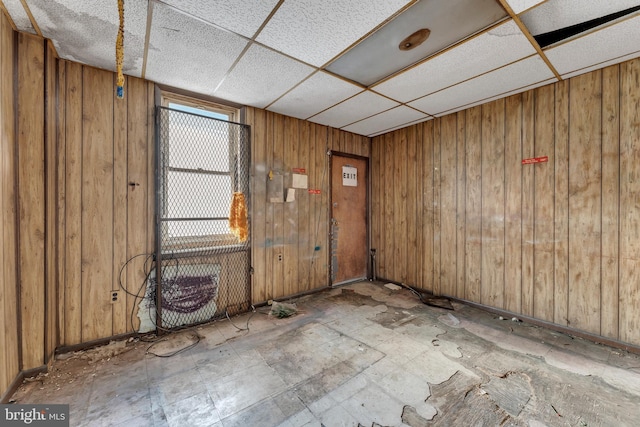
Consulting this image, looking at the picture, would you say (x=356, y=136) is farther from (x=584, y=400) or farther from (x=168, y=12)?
(x=584, y=400)

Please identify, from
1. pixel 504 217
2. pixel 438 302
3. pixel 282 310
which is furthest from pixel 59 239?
pixel 504 217

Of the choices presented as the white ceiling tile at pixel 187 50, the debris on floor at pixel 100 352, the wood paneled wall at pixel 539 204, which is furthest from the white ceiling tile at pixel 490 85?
the debris on floor at pixel 100 352

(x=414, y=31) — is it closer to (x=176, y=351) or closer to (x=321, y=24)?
(x=321, y=24)

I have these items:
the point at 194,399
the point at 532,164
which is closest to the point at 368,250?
the point at 532,164

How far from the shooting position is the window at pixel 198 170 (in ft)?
8.84

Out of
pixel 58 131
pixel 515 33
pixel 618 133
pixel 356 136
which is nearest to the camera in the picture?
pixel 515 33

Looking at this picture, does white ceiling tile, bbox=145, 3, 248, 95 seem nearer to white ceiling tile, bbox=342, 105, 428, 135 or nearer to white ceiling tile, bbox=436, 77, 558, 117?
white ceiling tile, bbox=342, 105, 428, 135

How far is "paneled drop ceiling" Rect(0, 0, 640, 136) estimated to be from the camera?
1638mm

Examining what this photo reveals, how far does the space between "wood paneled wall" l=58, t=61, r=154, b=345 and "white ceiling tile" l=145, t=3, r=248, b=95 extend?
384 millimetres

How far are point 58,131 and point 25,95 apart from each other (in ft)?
1.07

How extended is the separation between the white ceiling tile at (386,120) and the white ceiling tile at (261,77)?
1437mm

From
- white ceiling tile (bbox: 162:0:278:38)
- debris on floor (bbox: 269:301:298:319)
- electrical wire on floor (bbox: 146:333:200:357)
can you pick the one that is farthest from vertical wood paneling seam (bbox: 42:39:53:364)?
debris on floor (bbox: 269:301:298:319)

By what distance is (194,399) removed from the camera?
174cm

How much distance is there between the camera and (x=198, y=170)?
288cm
